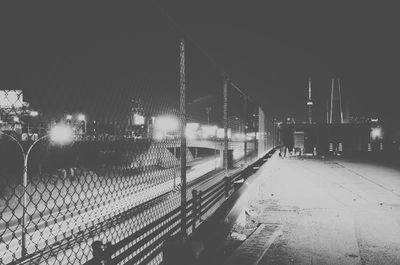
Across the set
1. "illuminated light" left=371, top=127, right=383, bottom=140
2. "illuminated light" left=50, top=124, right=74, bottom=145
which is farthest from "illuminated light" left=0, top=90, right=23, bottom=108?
"illuminated light" left=371, top=127, right=383, bottom=140

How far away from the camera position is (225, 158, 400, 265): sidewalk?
5.50 m

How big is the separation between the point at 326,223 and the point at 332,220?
353 mm

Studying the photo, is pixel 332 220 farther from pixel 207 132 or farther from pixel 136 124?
pixel 207 132

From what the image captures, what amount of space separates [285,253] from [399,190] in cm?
866

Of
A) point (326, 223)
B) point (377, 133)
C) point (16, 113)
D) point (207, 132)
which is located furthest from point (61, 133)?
Answer: point (207, 132)

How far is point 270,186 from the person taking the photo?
12539 mm

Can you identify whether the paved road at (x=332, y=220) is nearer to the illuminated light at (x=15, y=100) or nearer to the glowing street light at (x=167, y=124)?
the glowing street light at (x=167, y=124)

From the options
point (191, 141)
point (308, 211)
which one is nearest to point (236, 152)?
point (191, 141)

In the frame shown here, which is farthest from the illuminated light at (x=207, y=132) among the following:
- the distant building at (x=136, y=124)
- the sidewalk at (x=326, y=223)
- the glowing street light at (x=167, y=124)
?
the glowing street light at (x=167, y=124)

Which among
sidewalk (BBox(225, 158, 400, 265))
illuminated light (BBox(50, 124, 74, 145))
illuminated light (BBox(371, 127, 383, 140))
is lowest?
sidewalk (BBox(225, 158, 400, 265))

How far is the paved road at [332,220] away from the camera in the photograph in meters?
5.53

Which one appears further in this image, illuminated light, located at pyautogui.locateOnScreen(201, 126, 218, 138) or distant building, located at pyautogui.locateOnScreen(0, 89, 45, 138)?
illuminated light, located at pyautogui.locateOnScreen(201, 126, 218, 138)

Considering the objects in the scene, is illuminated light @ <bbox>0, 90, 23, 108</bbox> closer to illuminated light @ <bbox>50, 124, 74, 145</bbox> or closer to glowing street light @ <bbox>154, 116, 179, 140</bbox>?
glowing street light @ <bbox>154, 116, 179, 140</bbox>

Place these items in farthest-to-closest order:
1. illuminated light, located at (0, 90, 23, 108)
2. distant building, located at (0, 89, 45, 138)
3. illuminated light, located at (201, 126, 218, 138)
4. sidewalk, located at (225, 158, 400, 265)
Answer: illuminated light, located at (201, 126, 218, 138) → sidewalk, located at (225, 158, 400, 265) → distant building, located at (0, 89, 45, 138) → illuminated light, located at (0, 90, 23, 108)
